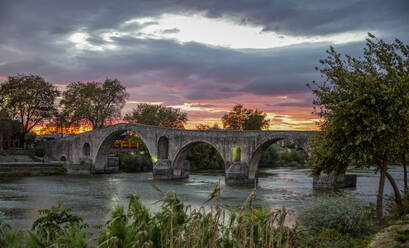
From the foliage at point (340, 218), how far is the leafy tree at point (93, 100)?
50.9 meters

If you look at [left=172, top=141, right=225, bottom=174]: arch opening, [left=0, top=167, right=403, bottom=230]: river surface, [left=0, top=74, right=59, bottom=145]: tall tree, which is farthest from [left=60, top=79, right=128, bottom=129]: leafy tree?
[left=0, top=167, right=403, bottom=230]: river surface

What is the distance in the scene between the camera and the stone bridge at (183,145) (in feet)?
114

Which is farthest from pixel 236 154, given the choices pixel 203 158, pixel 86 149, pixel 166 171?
pixel 86 149

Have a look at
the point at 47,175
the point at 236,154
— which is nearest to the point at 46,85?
the point at 47,175

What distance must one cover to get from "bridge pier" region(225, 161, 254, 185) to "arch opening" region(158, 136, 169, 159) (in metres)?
9.59

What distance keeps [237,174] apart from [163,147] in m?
11.3

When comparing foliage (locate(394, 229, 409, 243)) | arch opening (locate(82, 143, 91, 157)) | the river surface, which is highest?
Result: arch opening (locate(82, 143, 91, 157))

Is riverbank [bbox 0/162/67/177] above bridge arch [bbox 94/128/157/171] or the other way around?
the other way around

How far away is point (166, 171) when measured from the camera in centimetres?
3997

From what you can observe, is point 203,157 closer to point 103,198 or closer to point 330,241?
point 103,198

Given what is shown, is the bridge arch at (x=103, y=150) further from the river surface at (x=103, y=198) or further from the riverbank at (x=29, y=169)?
the river surface at (x=103, y=198)

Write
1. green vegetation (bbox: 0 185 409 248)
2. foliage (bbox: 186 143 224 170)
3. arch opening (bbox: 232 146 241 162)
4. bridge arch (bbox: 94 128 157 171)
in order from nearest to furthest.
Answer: green vegetation (bbox: 0 185 409 248), arch opening (bbox: 232 146 241 162), bridge arch (bbox: 94 128 157 171), foliage (bbox: 186 143 224 170)

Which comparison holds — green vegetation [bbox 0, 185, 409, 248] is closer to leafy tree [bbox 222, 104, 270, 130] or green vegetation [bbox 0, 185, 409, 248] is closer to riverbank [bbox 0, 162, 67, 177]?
riverbank [bbox 0, 162, 67, 177]

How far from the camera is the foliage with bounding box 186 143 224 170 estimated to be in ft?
178
